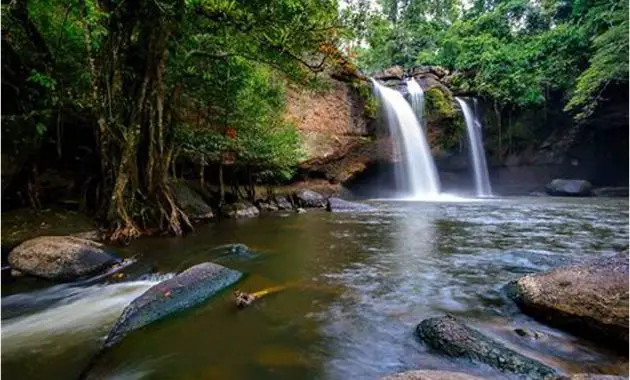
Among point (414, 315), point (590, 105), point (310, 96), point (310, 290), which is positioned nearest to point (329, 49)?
point (310, 290)

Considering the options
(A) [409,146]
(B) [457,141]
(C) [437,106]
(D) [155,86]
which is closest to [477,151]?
(B) [457,141]

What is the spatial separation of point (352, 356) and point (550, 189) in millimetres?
16874

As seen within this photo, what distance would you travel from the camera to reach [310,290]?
4.54 m

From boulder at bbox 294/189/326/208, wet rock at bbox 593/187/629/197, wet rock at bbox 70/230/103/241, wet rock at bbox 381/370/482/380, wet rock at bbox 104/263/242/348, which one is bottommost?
wet rock at bbox 381/370/482/380

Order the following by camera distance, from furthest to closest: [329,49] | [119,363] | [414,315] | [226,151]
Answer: [226,151]
[329,49]
[414,315]
[119,363]

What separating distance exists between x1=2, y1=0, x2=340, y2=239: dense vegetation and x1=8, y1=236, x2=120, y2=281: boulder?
4.79ft

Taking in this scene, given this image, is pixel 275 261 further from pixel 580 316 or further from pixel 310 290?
pixel 580 316

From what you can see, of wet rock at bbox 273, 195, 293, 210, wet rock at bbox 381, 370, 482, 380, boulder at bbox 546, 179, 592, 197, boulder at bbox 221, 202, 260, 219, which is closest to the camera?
wet rock at bbox 381, 370, 482, 380

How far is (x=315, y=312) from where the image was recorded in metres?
3.90

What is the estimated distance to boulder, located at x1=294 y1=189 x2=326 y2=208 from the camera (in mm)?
13602

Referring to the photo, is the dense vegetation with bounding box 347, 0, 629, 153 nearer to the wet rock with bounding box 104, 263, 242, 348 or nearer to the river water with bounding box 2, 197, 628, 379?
the river water with bounding box 2, 197, 628, 379

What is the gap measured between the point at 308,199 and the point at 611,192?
1183 cm

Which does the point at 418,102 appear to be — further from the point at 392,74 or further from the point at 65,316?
the point at 65,316

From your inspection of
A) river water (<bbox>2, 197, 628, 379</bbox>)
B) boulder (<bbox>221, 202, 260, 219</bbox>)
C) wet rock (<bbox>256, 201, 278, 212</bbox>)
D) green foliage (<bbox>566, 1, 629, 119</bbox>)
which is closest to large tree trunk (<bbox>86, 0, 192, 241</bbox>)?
river water (<bbox>2, 197, 628, 379</bbox>)
